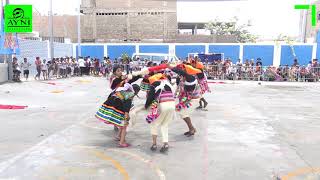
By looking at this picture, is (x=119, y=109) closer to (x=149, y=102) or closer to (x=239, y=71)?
(x=149, y=102)

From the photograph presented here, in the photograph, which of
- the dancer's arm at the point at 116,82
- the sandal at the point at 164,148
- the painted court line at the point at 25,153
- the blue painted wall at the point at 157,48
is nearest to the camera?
the painted court line at the point at 25,153

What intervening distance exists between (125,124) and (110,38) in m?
38.6

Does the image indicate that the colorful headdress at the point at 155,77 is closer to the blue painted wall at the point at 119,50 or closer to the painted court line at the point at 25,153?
the painted court line at the point at 25,153

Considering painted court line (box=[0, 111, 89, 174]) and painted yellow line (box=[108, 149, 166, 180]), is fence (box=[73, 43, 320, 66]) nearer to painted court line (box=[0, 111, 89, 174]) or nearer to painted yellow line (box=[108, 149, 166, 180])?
painted court line (box=[0, 111, 89, 174])

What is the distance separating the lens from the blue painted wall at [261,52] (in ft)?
113

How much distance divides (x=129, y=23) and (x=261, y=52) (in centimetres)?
1625

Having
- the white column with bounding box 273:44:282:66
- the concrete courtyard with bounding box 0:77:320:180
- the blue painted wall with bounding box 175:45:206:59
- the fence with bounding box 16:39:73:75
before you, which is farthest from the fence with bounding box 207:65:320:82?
the concrete courtyard with bounding box 0:77:320:180

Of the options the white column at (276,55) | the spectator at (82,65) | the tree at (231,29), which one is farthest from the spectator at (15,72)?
the tree at (231,29)

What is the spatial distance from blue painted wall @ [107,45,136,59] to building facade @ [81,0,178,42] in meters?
6.89

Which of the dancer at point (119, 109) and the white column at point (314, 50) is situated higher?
the white column at point (314, 50)

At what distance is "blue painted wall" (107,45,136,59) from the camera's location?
3731cm

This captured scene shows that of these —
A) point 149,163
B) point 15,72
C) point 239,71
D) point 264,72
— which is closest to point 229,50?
point 239,71

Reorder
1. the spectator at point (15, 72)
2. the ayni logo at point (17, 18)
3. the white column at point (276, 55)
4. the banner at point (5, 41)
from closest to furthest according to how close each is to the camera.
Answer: the ayni logo at point (17, 18) → the banner at point (5, 41) → the spectator at point (15, 72) → the white column at point (276, 55)

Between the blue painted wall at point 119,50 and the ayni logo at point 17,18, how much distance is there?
1944 cm
